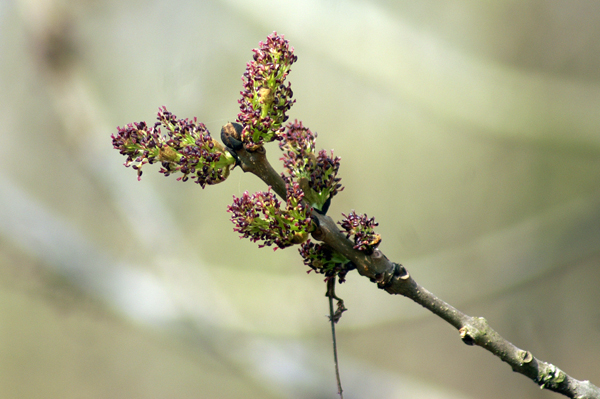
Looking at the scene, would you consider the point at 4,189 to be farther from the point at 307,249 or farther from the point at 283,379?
the point at 307,249

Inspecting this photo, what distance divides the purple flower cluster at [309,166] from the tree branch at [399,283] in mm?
18

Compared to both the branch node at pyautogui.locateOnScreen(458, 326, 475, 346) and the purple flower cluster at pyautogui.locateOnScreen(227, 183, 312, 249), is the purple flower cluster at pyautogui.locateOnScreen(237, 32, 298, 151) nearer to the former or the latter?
the purple flower cluster at pyautogui.locateOnScreen(227, 183, 312, 249)

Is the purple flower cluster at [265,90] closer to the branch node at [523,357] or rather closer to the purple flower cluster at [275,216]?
the purple flower cluster at [275,216]

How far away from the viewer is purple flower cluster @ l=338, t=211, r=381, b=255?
0.36 meters

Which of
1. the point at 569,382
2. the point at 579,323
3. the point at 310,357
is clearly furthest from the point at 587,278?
the point at 569,382

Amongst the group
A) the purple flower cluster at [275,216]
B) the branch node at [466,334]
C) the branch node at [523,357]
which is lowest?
the branch node at [466,334]

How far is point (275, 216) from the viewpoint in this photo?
337mm

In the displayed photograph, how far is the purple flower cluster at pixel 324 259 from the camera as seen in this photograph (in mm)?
373

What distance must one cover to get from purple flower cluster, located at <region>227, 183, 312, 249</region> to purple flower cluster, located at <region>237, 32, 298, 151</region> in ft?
0.15

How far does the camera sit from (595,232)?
1.57 m

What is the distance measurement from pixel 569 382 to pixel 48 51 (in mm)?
1804

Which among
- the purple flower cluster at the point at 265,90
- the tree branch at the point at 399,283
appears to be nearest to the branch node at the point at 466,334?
the tree branch at the point at 399,283

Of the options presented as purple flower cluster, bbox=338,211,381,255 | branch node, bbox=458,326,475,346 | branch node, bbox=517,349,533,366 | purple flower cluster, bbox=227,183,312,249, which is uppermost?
purple flower cluster, bbox=338,211,381,255

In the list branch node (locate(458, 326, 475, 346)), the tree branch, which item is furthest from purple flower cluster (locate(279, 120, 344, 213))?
branch node (locate(458, 326, 475, 346))
